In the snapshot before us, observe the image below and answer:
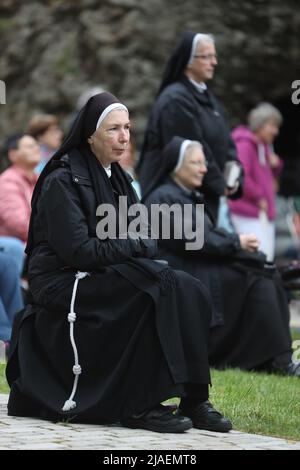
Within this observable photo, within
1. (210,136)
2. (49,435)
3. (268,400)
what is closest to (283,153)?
(210,136)

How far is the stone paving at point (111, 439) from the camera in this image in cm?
517

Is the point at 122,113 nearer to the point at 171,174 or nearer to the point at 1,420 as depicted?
the point at 1,420

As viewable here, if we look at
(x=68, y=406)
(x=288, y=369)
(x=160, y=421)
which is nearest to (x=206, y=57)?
(x=288, y=369)

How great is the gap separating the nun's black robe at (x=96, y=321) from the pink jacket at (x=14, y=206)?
347 cm

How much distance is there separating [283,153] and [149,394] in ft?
39.3

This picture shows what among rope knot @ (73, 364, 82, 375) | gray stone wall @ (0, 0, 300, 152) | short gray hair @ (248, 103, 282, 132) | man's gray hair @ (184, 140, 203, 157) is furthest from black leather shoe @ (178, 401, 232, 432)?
gray stone wall @ (0, 0, 300, 152)

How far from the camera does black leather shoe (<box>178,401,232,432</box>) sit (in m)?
5.77

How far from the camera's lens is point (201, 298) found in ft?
19.7

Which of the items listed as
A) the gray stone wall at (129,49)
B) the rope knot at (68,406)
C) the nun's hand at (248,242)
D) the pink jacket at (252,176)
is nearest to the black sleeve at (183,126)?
the nun's hand at (248,242)

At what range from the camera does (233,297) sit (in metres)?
8.69

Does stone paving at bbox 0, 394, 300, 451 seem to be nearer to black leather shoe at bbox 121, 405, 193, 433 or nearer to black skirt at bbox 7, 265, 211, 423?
black leather shoe at bbox 121, 405, 193, 433

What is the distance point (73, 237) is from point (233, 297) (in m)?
2.88

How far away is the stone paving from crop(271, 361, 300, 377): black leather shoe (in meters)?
2.69

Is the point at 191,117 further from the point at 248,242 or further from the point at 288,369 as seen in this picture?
the point at 288,369
